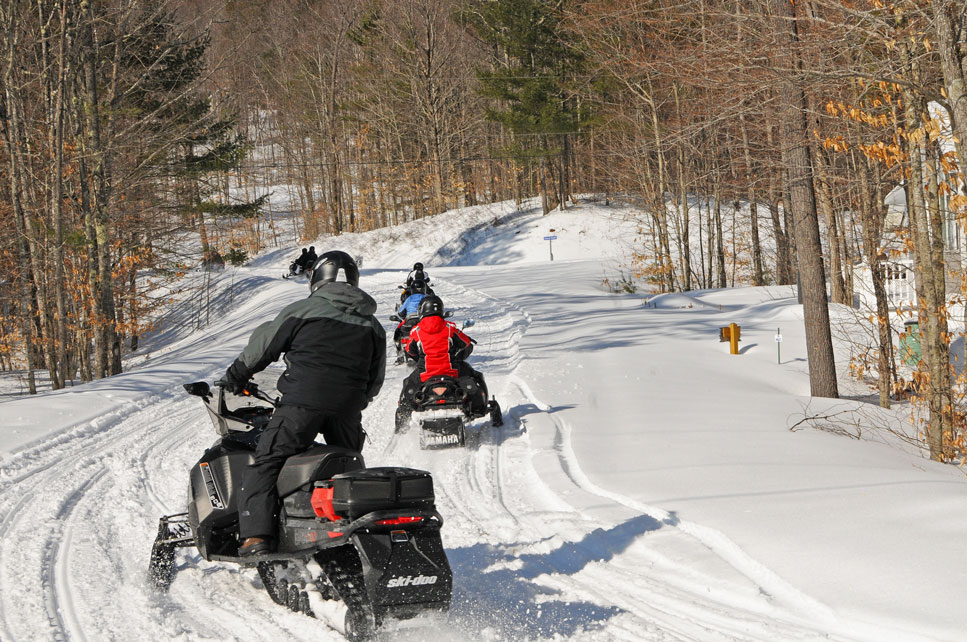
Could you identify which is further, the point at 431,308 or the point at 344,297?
the point at 431,308

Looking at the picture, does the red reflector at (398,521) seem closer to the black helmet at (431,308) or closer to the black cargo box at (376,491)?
the black cargo box at (376,491)

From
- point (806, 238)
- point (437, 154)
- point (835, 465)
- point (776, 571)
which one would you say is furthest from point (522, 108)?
point (776, 571)

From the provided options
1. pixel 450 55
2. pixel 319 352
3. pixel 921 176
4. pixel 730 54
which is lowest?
pixel 319 352

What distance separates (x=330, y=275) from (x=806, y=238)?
9898 mm

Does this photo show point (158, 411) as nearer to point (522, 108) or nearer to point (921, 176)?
point (921, 176)

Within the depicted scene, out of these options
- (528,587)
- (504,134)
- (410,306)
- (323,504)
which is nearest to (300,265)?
(323,504)

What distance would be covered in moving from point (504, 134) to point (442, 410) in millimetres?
46944

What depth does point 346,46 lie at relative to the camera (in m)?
54.3

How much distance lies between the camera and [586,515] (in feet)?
20.8

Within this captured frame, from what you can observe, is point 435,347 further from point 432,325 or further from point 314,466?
point 314,466

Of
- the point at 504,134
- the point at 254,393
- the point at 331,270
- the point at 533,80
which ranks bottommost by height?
the point at 254,393

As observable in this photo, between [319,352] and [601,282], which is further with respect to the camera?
[601,282]

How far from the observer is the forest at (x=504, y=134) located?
9.89m

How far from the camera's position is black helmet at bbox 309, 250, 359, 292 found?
466 cm
